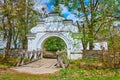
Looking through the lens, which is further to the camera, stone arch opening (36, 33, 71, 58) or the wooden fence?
stone arch opening (36, 33, 71, 58)

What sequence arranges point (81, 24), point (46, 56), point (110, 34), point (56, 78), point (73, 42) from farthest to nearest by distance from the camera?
point (46, 56) < point (73, 42) < point (81, 24) < point (110, 34) < point (56, 78)

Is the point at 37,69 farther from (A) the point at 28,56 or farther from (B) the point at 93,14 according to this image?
(B) the point at 93,14

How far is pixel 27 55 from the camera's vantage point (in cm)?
1980

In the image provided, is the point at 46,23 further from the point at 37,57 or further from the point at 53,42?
the point at 53,42

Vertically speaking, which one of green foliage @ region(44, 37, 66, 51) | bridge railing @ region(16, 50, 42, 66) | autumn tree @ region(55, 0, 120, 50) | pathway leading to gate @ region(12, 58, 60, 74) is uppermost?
autumn tree @ region(55, 0, 120, 50)

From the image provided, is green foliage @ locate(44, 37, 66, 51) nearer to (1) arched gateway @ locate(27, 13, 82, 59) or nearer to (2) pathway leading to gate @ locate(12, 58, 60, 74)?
(1) arched gateway @ locate(27, 13, 82, 59)

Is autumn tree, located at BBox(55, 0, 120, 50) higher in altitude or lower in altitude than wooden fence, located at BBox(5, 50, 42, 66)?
higher

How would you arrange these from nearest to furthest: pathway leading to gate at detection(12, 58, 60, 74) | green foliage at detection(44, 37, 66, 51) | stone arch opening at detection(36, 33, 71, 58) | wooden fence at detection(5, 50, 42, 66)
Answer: pathway leading to gate at detection(12, 58, 60, 74)
wooden fence at detection(5, 50, 42, 66)
stone arch opening at detection(36, 33, 71, 58)
green foliage at detection(44, 37, 66, 51)

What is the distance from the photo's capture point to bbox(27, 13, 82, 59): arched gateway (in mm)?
22953

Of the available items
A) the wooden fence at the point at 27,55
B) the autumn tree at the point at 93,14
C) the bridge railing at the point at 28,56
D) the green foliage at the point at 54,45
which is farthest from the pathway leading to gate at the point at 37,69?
the green foliage at the point at 54,45

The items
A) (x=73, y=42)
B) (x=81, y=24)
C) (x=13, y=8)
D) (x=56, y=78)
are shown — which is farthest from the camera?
(x=73, y=42)

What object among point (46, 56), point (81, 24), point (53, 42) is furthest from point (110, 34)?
point (53, 42)

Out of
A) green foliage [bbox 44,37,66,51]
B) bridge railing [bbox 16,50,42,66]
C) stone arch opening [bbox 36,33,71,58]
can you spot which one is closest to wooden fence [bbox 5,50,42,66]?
bridge railing [bbox 16,50,42,66]

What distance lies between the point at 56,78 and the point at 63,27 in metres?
12.2
